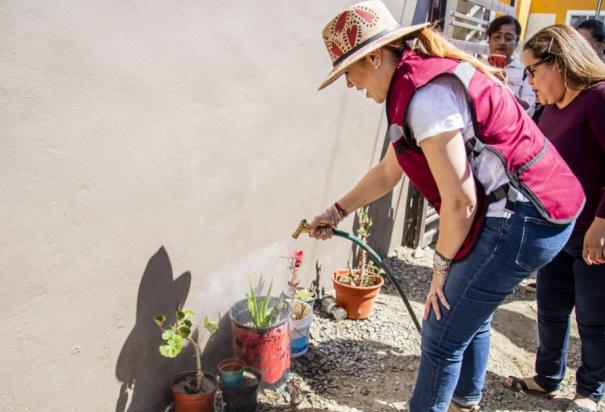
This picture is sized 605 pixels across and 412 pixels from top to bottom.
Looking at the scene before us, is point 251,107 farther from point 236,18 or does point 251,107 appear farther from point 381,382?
point 381,382

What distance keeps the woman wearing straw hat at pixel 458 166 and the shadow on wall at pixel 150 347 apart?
4.20 ft

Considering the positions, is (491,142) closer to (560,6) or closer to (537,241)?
(537,241)

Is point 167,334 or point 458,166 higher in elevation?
point 458,166

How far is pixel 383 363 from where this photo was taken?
11.8 feet

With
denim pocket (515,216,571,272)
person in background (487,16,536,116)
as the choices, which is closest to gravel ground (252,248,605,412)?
denim pocket (515,216,571,272)

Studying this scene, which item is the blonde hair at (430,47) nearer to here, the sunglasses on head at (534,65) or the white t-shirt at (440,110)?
the white t-shirt at (440,110)

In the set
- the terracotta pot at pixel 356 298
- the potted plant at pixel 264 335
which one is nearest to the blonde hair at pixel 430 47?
the potted plant at pixel 264 335

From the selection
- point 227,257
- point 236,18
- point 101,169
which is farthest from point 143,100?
point 227,257

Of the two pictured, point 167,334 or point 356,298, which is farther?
point 356,298

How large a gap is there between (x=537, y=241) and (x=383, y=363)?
6.22ft

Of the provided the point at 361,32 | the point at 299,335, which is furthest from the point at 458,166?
the point at 299,335

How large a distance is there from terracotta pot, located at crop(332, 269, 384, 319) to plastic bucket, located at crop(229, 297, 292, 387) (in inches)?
38.7

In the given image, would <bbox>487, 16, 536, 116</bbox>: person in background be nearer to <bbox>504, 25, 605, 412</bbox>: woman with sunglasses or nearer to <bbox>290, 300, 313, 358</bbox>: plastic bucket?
<bbox>504, 25, 605, 412</bbox>: woman with sunglasses

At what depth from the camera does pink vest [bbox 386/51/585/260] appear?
5.88 ft
